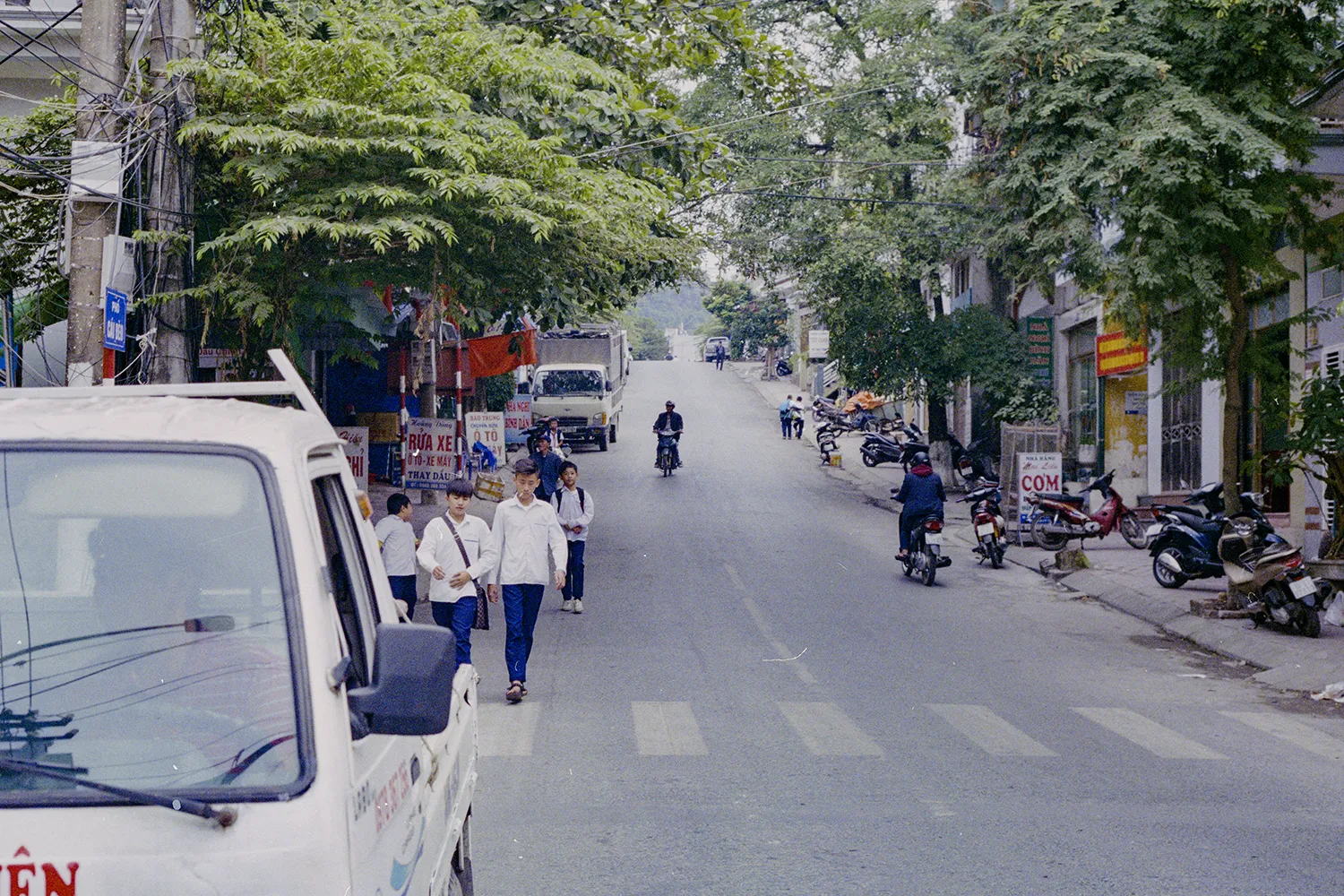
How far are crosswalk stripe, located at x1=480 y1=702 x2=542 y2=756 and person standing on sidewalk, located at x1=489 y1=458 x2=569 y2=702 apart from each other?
10.2 inches

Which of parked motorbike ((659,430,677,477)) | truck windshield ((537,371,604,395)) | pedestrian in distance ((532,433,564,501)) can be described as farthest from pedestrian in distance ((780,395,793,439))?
pedestrian in distance ((532,433,564,501))

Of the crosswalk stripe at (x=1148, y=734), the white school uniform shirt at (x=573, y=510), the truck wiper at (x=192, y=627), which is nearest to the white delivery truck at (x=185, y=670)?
the truck wiper at (x=192, y=627)

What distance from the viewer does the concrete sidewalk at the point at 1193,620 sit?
475 inches

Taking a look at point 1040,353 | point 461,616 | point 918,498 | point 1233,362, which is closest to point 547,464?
point 918,498

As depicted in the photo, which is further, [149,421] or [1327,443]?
[1327,443]

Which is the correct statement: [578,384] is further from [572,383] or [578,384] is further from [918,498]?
[918,498]

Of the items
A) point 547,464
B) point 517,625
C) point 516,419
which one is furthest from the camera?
point 516,419

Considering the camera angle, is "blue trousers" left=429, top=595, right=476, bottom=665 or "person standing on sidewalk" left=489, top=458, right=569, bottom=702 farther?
"person standing on sidewalk" left=489, top=458, right=569, bottom=702

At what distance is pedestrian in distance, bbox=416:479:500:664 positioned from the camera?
32.8 feet

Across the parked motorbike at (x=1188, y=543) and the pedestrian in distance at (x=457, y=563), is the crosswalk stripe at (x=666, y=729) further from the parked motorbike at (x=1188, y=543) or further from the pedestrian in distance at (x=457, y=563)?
the parked motorbike at (x=1188, y=543)

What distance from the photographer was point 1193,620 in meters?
14.9

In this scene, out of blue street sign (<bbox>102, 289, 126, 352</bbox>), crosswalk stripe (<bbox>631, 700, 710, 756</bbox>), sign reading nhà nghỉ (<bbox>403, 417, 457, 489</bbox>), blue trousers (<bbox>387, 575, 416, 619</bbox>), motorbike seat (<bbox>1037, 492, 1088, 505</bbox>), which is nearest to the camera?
crosswalk stripe (<bbox>631, 700, 710, 756</bbox>)

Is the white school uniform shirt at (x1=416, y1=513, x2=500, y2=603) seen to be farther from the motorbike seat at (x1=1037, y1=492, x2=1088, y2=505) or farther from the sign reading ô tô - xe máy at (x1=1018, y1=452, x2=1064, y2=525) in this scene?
the sign reading ô tô - xe máy at (x1=1018, y1=452, x2=1064, y2=525)

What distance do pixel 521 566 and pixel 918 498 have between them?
8949mm
